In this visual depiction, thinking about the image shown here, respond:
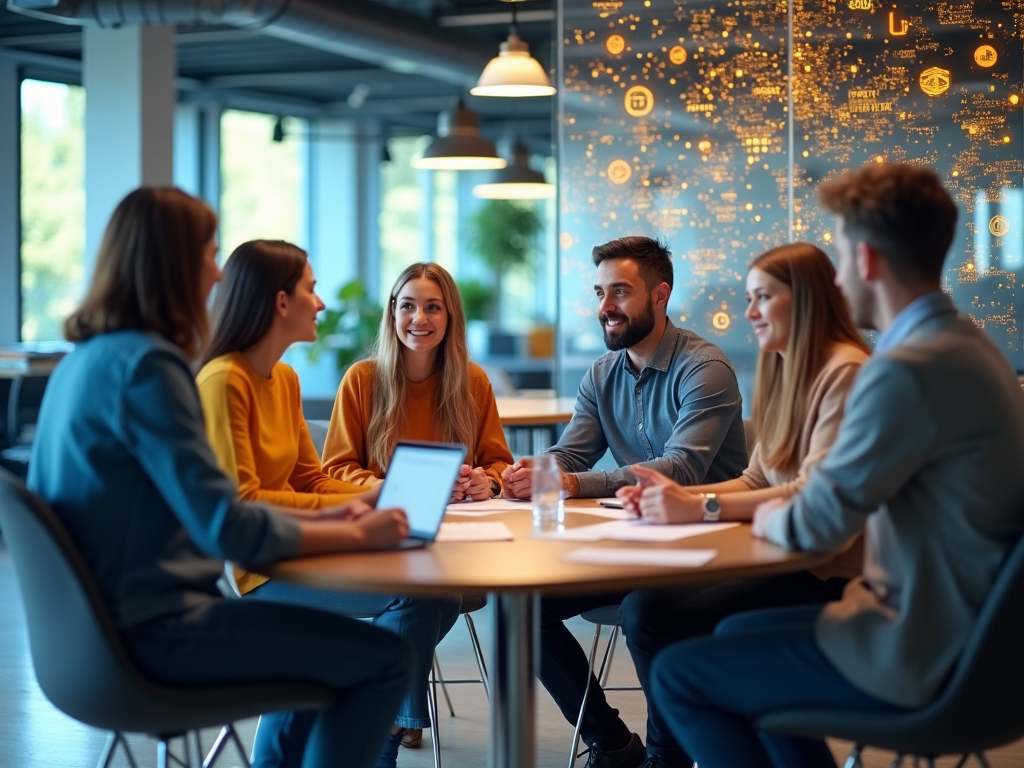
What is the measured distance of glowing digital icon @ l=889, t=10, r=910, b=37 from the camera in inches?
206

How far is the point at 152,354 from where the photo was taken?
76.1 inches

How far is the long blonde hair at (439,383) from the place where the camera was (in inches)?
130

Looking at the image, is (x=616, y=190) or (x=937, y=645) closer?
(x=937, y=645)

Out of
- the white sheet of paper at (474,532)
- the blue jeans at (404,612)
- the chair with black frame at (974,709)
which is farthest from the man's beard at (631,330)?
the chair with black frame at (974,709)

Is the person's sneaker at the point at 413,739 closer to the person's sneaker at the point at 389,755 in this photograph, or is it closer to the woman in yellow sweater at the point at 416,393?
the person's sneaker at the point at 389,755

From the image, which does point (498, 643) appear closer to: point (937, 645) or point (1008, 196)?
point (937, 645)

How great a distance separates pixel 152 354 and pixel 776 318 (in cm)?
134

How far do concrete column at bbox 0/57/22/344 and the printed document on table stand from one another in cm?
835

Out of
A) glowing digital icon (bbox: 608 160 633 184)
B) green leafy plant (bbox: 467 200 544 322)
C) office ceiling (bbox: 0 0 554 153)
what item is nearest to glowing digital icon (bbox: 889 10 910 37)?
glowing digital icon (bbox: 608 160 633 184)

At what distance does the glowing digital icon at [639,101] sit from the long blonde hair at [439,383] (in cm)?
259

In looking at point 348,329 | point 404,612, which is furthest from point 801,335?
point 348,329

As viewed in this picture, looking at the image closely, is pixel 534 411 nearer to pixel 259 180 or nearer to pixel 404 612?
pixel 404 612

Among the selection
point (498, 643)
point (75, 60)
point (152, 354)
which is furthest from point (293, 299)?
point (75, 60)

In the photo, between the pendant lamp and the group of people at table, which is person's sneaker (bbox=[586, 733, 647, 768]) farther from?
the pendant lamp
